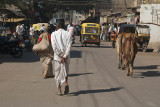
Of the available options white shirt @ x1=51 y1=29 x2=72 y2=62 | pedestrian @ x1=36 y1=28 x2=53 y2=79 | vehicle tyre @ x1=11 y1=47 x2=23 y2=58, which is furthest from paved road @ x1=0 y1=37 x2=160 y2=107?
vehicle tyre @ x1=11 y1=47 x2=23 y2=58

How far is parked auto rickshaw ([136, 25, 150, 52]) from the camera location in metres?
23.2

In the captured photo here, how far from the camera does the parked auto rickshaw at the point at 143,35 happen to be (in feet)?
76.3

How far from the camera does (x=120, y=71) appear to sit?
41.7 ft

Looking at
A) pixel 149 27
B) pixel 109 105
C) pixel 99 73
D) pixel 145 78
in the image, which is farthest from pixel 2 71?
pixel 149 27

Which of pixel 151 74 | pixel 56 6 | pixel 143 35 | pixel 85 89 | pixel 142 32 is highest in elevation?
pixel 56 6

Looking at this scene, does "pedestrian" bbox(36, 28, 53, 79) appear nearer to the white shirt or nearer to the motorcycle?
the white shirt

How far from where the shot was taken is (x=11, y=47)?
17.0 m

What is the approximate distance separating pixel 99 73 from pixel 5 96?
195 inches

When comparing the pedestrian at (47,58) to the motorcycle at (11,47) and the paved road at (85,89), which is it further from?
the motorcycle at (11,47)

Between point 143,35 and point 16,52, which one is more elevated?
point 143,35

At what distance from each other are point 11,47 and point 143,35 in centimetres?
1042

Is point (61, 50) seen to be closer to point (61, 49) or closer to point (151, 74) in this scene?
point (61, 49)

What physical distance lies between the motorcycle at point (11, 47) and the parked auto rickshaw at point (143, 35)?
9.50 m

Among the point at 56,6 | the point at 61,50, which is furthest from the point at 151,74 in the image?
the point at 56,6
